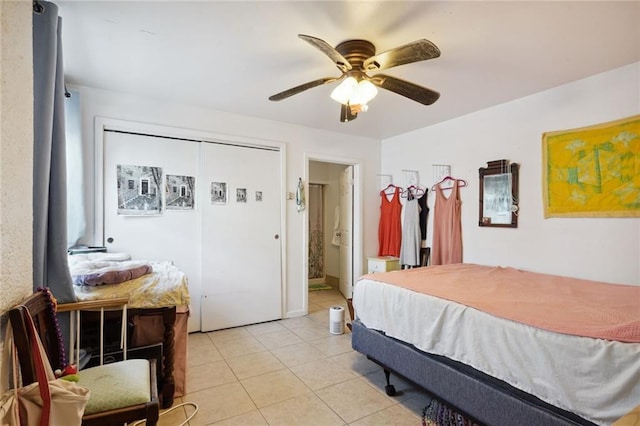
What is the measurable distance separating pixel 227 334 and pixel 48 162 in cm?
246

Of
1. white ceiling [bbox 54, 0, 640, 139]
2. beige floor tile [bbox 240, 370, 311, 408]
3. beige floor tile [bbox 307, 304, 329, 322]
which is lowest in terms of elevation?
beige floor tile [bbox 307, 304, 329, 322]

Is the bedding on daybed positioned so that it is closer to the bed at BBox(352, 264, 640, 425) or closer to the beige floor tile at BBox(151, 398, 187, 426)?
the beige floor tile at BBox(151, 398, 187, 426)

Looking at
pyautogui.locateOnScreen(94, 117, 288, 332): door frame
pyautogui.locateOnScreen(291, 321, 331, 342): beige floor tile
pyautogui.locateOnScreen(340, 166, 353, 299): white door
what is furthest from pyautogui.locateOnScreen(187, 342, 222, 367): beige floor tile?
pyautogui.locateOnScreen(340, 166, 353, 299): white door

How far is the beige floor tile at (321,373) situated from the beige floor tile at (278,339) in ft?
1.61

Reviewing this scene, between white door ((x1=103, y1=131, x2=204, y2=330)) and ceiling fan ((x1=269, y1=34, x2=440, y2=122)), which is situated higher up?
ceiling fan ((x1=269, y1=34, x2=440, y2=122))

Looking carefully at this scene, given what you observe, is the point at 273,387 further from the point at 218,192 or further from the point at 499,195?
the point at 499,195

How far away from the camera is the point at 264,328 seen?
11.3 ft

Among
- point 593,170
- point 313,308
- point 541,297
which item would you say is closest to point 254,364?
point 313,308

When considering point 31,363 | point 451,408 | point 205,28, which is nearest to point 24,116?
point 31,363

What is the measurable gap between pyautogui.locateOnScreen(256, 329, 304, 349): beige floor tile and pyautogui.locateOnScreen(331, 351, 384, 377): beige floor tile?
54cm

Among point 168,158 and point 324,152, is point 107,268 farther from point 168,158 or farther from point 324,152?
point 324,152

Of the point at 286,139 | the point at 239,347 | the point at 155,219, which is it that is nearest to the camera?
the point at 239,347

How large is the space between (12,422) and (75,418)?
0.52 ft

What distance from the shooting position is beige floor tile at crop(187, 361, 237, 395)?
89.5 inches
